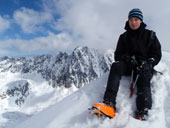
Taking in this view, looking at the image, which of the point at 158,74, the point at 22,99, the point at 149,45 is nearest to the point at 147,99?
the point at 158,74

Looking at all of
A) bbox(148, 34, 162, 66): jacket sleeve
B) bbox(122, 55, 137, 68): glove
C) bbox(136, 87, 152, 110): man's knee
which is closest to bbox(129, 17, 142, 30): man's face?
bbox(148, 34, 162, 66): jacket sleeve

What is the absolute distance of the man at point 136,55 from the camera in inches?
134

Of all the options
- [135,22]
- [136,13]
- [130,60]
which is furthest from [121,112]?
[136,13]

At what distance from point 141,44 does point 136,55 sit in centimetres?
38

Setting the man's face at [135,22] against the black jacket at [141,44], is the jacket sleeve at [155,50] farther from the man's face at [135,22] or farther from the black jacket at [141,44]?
the man's face at [135,22]

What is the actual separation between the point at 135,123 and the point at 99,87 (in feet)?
5.85

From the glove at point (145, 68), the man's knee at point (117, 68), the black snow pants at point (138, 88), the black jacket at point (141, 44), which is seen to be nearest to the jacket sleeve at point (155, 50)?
the black jacket at point (141, 44)

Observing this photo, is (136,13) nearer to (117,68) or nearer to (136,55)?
(136,55)

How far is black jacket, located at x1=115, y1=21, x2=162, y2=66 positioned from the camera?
4062 millimetres

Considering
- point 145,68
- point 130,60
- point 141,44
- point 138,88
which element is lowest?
point 138,88

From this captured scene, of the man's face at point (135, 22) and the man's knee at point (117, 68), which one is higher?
the man's face at point (135, 22)

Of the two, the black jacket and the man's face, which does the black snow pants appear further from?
the man's face

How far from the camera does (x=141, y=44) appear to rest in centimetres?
412

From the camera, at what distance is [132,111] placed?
309 centimetres
